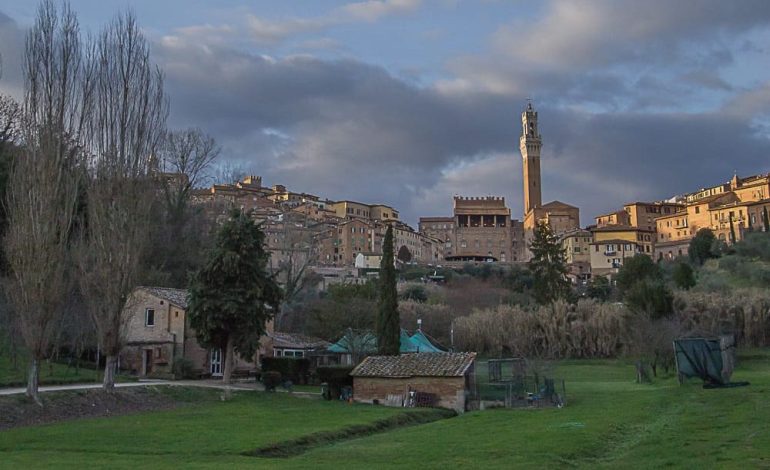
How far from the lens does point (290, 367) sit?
145 feet

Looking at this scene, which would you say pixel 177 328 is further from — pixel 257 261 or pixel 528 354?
pixel 528 354

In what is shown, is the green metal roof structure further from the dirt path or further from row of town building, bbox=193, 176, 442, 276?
row of town building, bbox=193, 176, 442, 276

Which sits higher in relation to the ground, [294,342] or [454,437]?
[294,342]

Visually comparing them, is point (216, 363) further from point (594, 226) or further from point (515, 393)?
point (594, 226)

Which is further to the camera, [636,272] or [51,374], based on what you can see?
[636,272]

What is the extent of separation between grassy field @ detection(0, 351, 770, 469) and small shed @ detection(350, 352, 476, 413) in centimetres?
291

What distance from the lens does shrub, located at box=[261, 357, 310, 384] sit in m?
→ 43.5

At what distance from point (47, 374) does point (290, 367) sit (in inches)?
516

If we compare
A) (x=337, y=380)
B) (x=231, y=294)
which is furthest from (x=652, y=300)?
(x=231, y=294)

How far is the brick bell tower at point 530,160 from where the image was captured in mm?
180125

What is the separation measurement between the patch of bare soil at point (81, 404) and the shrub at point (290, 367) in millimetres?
11269

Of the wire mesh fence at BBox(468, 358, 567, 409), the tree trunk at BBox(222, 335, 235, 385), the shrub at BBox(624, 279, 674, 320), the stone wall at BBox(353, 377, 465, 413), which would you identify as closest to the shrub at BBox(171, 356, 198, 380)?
the tree trunk at BBox(222, 335, 235, 385)

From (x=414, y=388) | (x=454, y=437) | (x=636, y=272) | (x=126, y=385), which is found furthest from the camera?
(x=636, y=272)

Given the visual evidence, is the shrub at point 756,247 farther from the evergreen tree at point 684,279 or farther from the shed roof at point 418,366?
the shed roof at point 418,366
